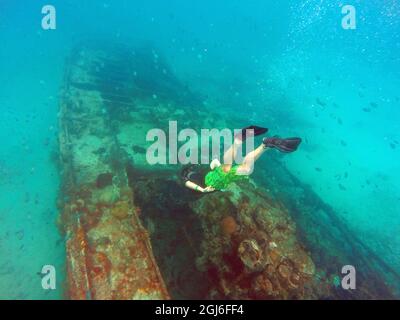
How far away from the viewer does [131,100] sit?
10.5 m

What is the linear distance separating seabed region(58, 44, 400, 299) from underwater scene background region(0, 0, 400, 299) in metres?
0.03

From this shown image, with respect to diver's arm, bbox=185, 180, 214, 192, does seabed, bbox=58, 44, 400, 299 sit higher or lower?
lower

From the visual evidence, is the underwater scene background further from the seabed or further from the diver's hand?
the diver's hand

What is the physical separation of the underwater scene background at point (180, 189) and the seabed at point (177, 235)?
30 millimetres

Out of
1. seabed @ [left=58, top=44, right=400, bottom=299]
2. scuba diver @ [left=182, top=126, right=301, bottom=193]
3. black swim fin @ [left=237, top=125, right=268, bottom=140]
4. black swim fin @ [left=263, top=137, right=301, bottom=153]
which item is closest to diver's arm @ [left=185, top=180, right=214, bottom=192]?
scuba diver @ [left=182, top=126, right=301, bottom=193]

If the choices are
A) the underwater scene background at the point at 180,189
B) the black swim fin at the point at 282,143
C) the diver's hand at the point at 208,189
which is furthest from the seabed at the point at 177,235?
the black swim fin at the point at 282,143

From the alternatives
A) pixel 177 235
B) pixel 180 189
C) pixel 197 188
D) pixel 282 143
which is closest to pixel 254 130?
pixel 282 143

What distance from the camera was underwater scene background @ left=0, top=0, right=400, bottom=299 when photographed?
5195mm

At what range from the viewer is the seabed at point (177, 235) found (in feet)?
15.5

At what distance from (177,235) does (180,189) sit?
115 centimetres

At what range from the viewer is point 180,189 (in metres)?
6.50

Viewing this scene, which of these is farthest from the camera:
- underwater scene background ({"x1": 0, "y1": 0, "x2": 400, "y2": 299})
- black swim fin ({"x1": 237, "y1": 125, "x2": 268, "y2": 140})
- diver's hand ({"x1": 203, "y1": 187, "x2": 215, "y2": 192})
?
diver's hand ({"x1": 203, "y1": 187, "x2": 215, "y2": 192})

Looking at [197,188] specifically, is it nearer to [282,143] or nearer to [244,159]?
[244,159]
